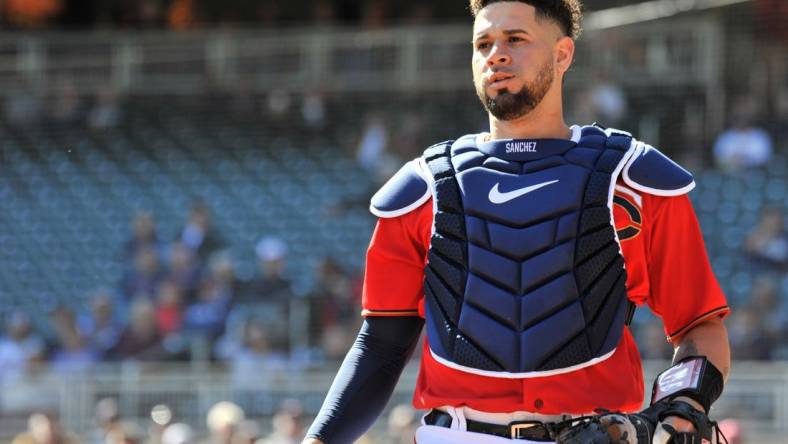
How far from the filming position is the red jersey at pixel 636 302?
2.95 meters

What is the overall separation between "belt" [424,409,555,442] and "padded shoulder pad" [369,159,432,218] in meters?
0.46

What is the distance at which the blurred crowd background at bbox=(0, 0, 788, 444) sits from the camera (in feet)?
35.1

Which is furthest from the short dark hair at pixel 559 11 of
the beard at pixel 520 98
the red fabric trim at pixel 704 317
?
the red fabric trim at pixel 704 317

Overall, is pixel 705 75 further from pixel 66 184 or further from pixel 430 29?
pixel 66 184

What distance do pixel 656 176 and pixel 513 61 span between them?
0.39 m

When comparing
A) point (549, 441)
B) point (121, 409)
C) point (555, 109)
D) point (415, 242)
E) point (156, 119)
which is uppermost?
point (555, 109)

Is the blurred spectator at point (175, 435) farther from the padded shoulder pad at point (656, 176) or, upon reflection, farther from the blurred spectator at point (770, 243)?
the padded shoulder pad at point (656, 176)

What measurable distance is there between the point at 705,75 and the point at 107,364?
21.1 ft

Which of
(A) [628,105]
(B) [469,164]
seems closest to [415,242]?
(B) [469,164]

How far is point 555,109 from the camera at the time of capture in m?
3.18

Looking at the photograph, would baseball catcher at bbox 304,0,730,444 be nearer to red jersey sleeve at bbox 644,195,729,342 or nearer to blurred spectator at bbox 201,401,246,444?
red jersey sleeve at bbox 644,195,729,342

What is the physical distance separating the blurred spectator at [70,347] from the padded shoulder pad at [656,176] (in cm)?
937

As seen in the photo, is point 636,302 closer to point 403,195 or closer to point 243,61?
point 403,195

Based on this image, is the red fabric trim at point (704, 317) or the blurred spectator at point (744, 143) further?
the blurred spectator at point (744, 143)
